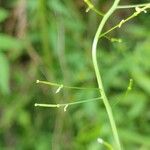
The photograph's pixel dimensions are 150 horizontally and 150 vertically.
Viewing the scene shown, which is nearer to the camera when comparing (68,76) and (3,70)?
(3,70)

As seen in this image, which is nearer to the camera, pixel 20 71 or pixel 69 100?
pixel 69 100

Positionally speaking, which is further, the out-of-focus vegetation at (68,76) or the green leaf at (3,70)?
the out-of-focus vegetation at (68,76)

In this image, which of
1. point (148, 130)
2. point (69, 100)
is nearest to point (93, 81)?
point (69, 100)

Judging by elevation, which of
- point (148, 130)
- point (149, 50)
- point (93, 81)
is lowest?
point (148, 130)

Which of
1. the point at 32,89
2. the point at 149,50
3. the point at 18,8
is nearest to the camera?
the point at 149,50

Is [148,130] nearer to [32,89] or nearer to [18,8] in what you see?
[32,89]

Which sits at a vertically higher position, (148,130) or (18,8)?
(18,8)

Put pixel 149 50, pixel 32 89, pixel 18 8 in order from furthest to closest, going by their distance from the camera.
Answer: pixel 32 89 < pixel 18 8 < pixel 149 50

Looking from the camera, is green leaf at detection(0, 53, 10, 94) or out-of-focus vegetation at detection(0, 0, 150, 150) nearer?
green leaf at detection(0, 53, 10, 94)
